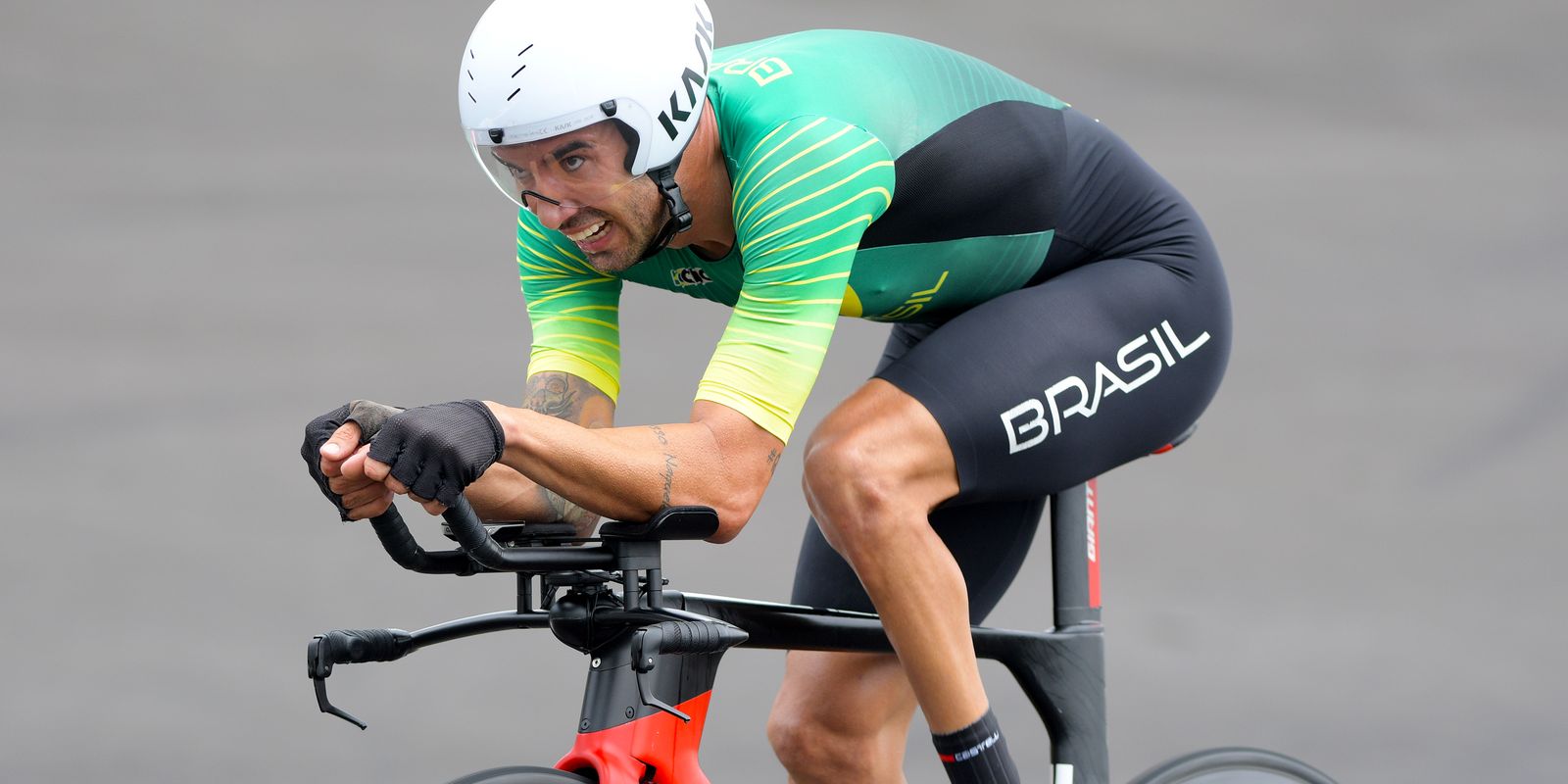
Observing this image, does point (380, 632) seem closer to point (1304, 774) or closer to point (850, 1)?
point (1304, 774)

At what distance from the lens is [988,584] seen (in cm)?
276

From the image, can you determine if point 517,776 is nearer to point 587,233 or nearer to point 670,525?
point 670,525

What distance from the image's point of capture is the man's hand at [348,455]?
5.82 ft

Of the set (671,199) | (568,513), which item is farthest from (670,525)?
(671,199)

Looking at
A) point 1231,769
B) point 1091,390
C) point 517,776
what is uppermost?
point 1091,390

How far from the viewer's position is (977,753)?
2229 millimetres

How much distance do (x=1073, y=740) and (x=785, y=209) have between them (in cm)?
97

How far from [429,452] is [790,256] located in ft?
1.90

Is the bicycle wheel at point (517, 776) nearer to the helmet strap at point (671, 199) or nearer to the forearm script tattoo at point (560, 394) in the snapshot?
the forearm script tattoo at point (560, 394)

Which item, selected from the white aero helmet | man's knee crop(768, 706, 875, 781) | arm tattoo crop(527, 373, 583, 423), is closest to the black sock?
man's knee crop(768, 706, 875, 781)

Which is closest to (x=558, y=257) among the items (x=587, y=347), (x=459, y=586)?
(x=587, y=347)

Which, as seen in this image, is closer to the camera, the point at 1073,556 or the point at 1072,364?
the point at 1072,364

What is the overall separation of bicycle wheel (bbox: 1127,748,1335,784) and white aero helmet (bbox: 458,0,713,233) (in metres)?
1.22

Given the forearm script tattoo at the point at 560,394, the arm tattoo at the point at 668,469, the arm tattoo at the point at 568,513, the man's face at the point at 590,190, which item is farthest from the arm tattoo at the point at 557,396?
the arm tattoo at the point at 668,469
